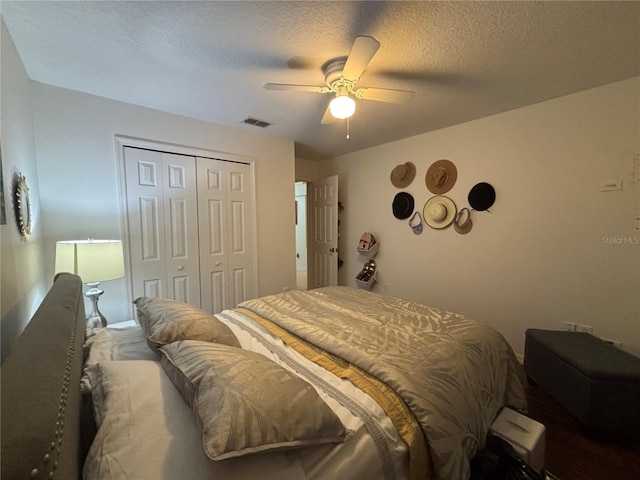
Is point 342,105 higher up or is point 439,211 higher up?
point 342,105

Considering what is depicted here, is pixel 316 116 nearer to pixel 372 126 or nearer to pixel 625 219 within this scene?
pixel 372 126

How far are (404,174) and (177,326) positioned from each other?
120 inches

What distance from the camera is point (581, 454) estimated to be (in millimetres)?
1507

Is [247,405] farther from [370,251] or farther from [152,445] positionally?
[370,251]

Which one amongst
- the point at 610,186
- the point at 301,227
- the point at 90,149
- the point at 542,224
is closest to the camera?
the point at 610,186

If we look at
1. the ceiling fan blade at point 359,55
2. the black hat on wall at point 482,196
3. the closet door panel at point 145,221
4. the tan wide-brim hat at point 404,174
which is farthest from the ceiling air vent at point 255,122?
the black hat on wall at point 482,196

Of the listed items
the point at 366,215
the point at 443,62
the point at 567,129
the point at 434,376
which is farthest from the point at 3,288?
the point at 567,129

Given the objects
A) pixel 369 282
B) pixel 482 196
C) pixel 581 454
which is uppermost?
pixel 482 196

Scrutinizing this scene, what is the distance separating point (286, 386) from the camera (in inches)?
32.8

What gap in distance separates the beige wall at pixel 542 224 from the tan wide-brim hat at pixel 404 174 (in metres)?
0.08

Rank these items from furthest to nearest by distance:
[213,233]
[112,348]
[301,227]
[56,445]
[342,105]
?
[301,227] < [213,233] < [342,105] < [112,348] < [56,445]

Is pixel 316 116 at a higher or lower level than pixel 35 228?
higher

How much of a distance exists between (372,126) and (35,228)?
304 centimetres

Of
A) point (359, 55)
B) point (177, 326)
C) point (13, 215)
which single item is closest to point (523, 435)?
point (177, 326)
